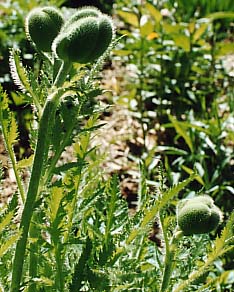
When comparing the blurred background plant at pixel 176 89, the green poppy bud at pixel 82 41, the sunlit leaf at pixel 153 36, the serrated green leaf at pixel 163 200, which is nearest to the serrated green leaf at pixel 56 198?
the serrated green leaf at pixel 163 200

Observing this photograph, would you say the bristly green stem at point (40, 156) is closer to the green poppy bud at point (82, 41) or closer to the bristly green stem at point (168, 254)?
the green poppy bud at point (82, 41)

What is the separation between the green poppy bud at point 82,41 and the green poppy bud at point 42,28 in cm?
8

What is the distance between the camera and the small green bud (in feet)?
4.34

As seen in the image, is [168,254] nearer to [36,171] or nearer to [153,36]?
[36,171]

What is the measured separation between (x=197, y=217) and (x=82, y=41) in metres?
0.44

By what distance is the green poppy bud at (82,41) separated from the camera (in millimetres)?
1102

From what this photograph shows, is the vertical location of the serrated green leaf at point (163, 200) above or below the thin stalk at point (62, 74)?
below

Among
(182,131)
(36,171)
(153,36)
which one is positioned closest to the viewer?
(36,171)

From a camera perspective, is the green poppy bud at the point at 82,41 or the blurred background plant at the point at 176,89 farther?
the blurred background plant at the point at 176,89

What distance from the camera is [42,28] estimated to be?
3.99ft

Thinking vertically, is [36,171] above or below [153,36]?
below

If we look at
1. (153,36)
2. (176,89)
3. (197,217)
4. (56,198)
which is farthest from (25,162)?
(153,36)

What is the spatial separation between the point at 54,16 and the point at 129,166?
5.75ft

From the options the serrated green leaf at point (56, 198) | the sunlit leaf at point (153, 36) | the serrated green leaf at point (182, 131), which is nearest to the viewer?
the serrated green leaf at point (56, 198)
